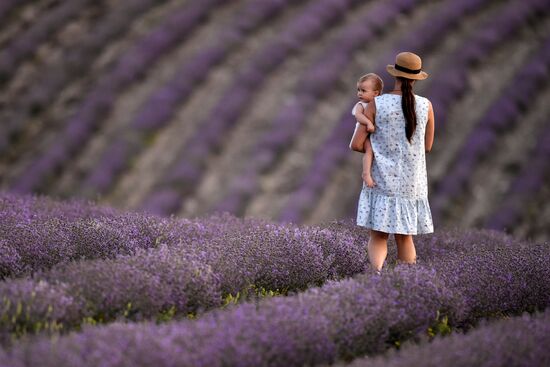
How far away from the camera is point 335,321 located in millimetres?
4750

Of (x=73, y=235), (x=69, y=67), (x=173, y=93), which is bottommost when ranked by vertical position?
(x=73, y=235)

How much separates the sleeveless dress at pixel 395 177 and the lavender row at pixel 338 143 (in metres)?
6.81

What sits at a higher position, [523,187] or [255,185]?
[255,185]

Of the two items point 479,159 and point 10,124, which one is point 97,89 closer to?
point 10,124

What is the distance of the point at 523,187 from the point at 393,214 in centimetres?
875

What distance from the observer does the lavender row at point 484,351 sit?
4.20 metres

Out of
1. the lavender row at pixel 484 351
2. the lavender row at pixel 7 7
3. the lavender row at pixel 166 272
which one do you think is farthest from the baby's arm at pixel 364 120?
the lavender row at pixel 7 7

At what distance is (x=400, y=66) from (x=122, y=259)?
2.65m

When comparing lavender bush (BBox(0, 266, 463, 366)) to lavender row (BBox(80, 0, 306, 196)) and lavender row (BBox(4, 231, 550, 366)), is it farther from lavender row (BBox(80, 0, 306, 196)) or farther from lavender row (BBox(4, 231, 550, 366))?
lavender row (BBox(80, 0, 306, 196))

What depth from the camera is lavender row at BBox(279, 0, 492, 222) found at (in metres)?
13.6

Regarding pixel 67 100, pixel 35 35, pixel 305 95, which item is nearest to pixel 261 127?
pixel 305 95

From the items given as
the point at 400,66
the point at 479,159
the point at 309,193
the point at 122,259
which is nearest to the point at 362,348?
the point at 122,259

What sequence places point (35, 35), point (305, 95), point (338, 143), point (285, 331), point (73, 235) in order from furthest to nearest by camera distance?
point (35, 35), point (305, 95), point (338, 143), point (73, 235), point (285, 331)

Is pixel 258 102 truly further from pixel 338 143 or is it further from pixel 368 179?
pixel 368 179
